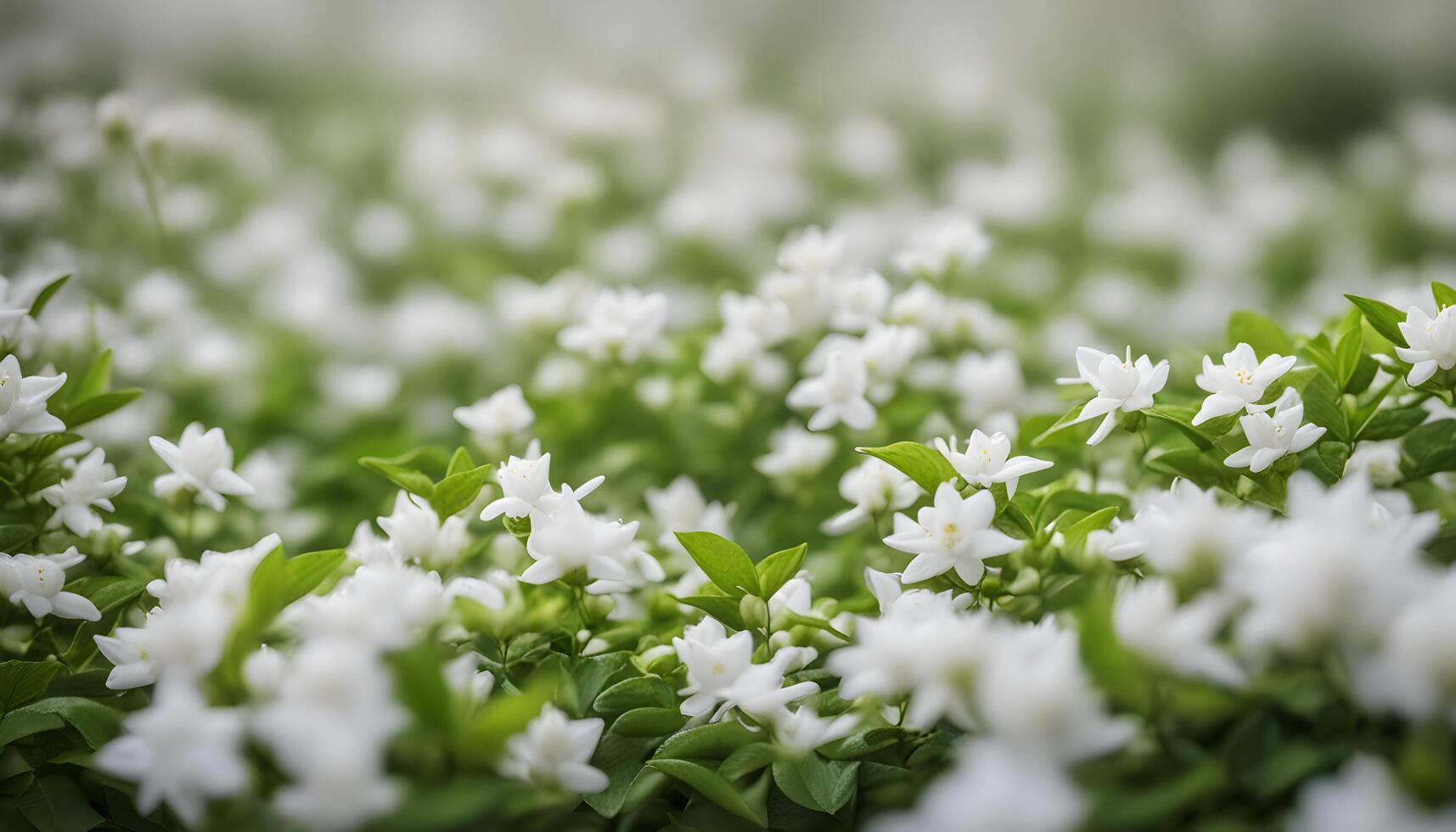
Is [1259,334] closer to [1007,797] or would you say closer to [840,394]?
[840,394]

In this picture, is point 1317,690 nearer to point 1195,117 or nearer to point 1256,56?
point 1195,117

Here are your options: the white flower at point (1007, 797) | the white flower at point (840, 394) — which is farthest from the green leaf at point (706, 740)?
the white flower at point (840, 394)

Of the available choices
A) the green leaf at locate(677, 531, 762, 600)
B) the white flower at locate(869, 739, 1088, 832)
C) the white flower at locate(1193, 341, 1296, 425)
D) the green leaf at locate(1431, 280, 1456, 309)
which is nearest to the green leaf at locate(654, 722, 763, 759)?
the green leaf at locate(677, 531, 762, 600)

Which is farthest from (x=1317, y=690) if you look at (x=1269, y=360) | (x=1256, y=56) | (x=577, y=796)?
(x=1256, y=56)

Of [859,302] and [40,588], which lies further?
[859,302]

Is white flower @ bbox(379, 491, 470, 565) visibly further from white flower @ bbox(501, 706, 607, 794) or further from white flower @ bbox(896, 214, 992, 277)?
white flower @ bbox(896, 214, 992, 277)

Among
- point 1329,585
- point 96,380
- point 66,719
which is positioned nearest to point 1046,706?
point 1329,585
